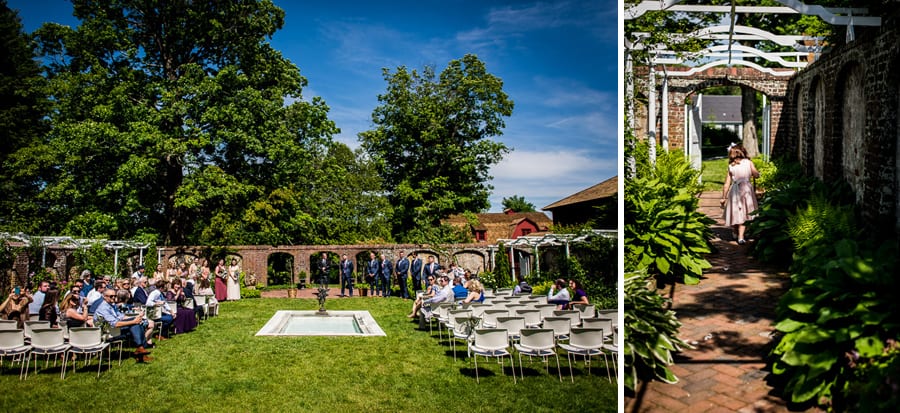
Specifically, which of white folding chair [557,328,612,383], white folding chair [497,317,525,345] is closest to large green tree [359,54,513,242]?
white folding chair [557,328,612,383]

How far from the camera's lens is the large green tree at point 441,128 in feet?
16.9

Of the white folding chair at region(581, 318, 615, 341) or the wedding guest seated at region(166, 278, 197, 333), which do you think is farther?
the wedding guest seated at region(166, 278, 197, 333)

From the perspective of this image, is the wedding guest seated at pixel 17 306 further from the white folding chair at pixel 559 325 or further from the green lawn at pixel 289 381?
the white folding chair at pixel 559 325

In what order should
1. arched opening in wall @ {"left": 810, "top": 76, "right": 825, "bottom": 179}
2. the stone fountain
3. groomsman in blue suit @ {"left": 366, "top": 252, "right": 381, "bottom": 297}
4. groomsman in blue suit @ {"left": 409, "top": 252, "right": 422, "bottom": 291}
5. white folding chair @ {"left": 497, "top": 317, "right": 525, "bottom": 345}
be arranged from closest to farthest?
1. arched opening in wall @ {"left": 810, "top": 76, "right": 825, "bottom": 179}
2. white folding chair @ {"left": 497, "top": 317, "right": 525, "bottom": 345}
3. the stone fountain
4. groomsman in blue suit @ {"left": 366, "top": 252, "right": 381, "bottom": 297}
5. groomsman in blue suit @ {"left": 409, "top": 252, "right": 422, "bottom": 291}

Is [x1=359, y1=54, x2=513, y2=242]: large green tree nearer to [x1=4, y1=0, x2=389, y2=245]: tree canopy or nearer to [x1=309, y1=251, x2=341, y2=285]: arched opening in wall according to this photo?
[x1=4, y1=0, x2=389, y2=245]: tree canopy

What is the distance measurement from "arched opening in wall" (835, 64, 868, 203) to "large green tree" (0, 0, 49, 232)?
4823 mm

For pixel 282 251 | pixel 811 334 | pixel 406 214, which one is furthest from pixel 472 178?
pixel 811 334

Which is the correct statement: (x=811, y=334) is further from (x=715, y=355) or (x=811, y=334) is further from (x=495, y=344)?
(x=495, y=344)

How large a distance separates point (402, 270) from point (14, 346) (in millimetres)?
4726

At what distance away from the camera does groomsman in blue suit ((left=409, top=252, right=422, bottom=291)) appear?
324 inches

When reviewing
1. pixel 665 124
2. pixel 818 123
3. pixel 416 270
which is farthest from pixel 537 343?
pixel 416 270

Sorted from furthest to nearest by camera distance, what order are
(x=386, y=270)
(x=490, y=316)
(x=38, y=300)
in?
(x=386, y=270) → (x=490, y=316) → (x=38, y=300)

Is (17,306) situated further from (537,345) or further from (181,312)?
(537,345)

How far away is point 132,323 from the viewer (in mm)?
4645
